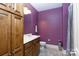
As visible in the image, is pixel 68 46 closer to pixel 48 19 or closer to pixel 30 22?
pixel 48 19

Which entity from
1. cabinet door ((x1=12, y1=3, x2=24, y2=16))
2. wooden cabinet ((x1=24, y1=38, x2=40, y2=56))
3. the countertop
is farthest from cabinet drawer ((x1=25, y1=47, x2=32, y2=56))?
cabinet door ((x1=12, y1=3, x2=24, y2=16))

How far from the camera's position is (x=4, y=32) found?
3.62 feet

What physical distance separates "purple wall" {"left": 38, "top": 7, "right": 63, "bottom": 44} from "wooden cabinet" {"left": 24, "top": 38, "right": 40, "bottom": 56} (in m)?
0.11

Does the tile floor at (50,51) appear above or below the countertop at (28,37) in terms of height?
below

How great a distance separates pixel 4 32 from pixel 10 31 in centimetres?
8

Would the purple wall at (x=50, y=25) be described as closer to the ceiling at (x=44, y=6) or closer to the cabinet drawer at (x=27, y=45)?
the ceiling at (x=44, y=6)

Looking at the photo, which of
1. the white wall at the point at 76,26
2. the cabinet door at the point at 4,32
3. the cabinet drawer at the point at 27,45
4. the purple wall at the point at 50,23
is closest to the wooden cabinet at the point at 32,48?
the cabinet drawer at the point at 27,45

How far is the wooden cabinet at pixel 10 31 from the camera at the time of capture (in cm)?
108

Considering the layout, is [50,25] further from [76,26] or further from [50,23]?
[76,26]

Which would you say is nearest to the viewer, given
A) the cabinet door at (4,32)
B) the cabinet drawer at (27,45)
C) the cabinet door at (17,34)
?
the cabinet door at (4,32)

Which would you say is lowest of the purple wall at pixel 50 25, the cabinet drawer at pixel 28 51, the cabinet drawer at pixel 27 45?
the cabinet drawer at pixel 28 51

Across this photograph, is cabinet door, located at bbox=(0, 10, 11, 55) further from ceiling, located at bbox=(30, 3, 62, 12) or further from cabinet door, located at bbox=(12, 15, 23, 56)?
ceiling, located at bbox=(30, 3, 62, 12)

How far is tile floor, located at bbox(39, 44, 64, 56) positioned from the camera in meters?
1.28

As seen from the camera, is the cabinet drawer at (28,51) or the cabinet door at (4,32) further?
the cabinet drawer at (28,51)
